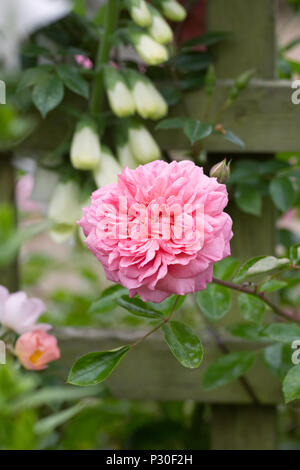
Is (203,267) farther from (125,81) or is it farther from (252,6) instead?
(252,6)

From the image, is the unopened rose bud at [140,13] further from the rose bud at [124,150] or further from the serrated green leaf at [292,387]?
the serrated green leaf at [292,387]

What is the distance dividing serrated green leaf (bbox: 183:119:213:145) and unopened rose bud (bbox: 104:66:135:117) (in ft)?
0.30

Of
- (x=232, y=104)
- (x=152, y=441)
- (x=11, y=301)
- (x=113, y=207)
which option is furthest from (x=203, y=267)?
(x=152, y=441)

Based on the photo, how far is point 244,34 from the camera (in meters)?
1.05

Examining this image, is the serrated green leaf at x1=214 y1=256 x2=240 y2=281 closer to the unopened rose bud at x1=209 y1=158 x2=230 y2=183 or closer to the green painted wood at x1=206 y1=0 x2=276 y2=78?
the unopened rose bud at x1=209 y1=158 x2=230 y2=183

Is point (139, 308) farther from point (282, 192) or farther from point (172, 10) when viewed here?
point (172, 10)

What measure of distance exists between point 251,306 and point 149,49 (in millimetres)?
389

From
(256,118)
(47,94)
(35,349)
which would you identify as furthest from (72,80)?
(35,349)

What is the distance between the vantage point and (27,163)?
119cm

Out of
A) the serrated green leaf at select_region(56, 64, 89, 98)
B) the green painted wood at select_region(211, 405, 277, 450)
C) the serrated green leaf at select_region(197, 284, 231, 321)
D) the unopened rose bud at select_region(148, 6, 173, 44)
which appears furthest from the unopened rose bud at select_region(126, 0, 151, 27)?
the green painted wood at select_region(211, 405, 277, 450)

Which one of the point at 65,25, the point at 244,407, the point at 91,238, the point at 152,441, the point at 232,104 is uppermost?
the point at 65,25

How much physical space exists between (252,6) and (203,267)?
23.9 inches

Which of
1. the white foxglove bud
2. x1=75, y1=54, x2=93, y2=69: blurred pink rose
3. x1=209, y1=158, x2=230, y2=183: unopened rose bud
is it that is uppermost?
x1=75, y1=54, x2=93, y2=69: blurred pink rose

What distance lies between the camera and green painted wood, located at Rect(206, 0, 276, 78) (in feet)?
3.43
